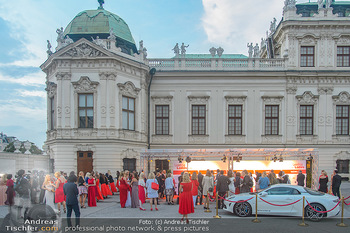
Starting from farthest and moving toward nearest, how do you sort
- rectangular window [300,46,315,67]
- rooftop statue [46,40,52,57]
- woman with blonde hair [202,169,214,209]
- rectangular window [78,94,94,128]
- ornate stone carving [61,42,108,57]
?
rectangular window [300,46,315,67] → rooftop statue [46,40,52,57] → rectangular window [78,94,94,128] → ornate stone carving [61,42,108,57] → woman with blonde hair [202,169,214,209]

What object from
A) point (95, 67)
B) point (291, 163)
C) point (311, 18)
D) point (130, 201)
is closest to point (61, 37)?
point (95, 67)

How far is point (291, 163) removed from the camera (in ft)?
73.6

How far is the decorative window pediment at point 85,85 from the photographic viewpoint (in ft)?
87.9

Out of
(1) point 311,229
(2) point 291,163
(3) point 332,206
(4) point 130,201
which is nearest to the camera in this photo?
(1) point 311,229

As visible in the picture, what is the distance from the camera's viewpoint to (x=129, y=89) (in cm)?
2847

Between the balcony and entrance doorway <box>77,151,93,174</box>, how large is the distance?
1014 centimetres

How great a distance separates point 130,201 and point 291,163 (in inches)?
423

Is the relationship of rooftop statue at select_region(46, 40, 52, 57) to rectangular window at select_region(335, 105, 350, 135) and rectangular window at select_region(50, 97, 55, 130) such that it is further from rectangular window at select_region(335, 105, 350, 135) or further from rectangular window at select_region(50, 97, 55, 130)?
rectangular window at select_region(335, 105, 350, 135)

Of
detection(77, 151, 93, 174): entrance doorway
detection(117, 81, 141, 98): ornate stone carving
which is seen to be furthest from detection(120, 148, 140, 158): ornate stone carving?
detection(117, 81, 141, 98): ornate stone carving

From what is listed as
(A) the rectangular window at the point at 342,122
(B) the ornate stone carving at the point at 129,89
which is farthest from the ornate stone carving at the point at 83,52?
(A) the rectangular window at the point at 342,122

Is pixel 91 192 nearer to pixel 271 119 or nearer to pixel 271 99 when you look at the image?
pixel 271 119

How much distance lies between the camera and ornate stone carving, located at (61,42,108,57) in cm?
2672

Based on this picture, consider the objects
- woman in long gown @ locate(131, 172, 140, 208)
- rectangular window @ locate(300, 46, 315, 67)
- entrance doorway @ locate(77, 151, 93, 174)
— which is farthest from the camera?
rectangular window @ locate(300, 46, 315, 67)

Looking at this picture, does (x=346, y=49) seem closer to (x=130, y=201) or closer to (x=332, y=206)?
(x=332, y=206)
